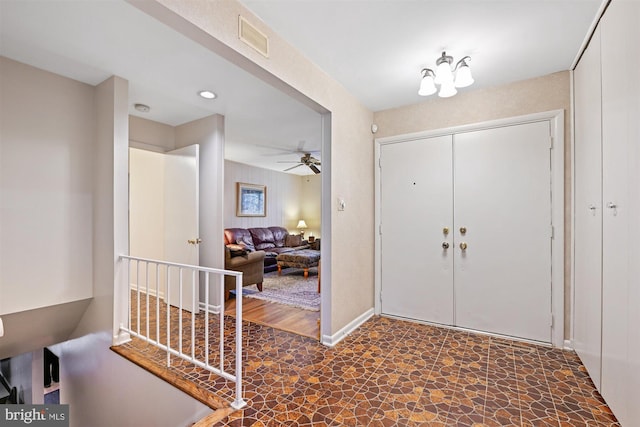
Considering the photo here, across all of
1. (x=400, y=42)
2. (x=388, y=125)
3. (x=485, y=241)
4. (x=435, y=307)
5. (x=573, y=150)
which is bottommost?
(x=435, y=307)

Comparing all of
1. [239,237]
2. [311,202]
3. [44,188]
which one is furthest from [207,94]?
[311,202]

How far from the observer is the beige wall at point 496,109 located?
2.41 meters

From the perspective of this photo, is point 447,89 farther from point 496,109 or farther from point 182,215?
point 182,215

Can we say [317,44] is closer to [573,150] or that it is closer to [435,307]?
[573,150]

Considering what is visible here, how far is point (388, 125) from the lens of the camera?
3.22 meters

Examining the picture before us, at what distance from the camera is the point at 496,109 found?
2.67 meters

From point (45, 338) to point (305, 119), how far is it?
142 inches

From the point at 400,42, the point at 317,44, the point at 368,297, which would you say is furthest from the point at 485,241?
the point at 317,44

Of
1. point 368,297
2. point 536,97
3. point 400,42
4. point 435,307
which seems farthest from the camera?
point 368,297

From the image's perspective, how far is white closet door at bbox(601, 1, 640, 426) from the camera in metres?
1.34

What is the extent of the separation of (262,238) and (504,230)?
5.00 m

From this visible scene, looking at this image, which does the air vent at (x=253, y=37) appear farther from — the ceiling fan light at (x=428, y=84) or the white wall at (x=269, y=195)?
the white wall at (x=269, y=195)

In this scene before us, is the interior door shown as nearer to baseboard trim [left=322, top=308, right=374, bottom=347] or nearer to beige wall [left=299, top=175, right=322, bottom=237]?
baseboard trim [left=322, top=308, right=374, bottom=347]

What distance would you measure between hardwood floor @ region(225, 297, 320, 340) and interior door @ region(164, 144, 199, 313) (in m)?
0.63
